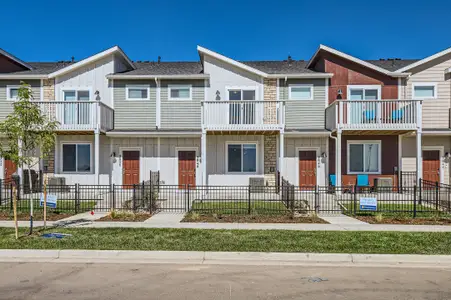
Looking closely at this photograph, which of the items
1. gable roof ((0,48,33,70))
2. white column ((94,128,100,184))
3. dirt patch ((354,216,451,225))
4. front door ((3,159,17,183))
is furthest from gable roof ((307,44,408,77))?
front door ((3,159,17,183))

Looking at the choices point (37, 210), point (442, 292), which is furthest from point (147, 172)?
point (442, 292)

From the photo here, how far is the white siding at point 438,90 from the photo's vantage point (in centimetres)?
1780

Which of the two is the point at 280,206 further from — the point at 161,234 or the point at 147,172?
the point at 147,172

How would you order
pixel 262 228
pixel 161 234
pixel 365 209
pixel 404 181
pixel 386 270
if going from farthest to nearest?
pixel 404 181
pixel 365 209
pixel 262 228
pixel 161 234
pixel 386 270

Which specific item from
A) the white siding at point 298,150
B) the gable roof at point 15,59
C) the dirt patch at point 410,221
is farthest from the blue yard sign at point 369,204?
the gable roof at point 15,59

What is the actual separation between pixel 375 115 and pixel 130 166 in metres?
12.6

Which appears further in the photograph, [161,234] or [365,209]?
[365,209]

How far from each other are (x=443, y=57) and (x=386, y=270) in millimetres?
16085

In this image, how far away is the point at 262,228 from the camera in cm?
945

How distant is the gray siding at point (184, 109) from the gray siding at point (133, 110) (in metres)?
0.54

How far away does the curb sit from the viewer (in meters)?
6.64

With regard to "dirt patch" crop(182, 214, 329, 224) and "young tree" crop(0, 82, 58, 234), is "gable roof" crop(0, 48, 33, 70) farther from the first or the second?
"dirt patch" crop(182, 214, 329, 224)

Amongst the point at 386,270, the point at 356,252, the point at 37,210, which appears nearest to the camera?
the point at 386,270

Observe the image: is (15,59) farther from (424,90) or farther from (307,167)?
(424,90)
